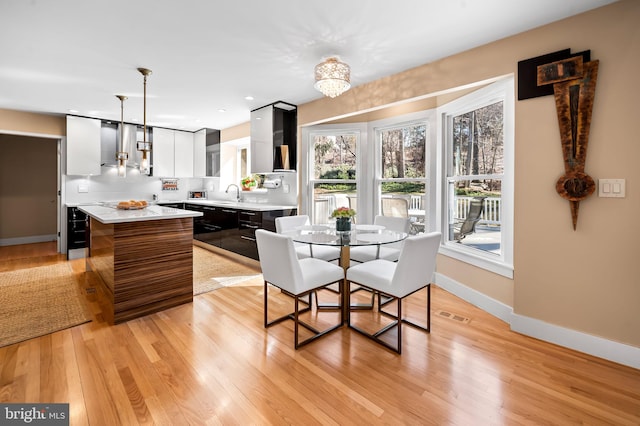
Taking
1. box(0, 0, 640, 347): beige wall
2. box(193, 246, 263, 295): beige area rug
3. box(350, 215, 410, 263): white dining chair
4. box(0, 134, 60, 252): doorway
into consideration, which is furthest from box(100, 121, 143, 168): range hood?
box(0, 0, 640, 347): beige wall

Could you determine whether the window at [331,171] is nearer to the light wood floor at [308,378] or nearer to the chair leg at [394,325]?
the chair leg at [394,325]

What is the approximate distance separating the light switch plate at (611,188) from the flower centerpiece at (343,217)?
179cm

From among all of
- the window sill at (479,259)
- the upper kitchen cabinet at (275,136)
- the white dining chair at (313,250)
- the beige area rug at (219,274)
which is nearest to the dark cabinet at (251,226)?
the beige area rug at (219,274)

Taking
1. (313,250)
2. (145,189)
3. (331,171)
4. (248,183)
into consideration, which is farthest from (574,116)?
(145,189)

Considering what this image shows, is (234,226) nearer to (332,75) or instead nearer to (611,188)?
(332,75)

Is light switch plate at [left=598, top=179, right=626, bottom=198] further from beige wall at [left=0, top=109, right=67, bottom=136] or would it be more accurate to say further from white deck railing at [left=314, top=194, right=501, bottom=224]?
beige wall at [left=0, top=109, right=67, bottom=136]

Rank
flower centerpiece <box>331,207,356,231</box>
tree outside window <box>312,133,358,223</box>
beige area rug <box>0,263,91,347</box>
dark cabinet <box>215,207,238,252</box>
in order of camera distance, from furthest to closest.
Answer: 1. dark cabinet <box>215,207,238,252</box>
2. tree outside window <box>312,133,358,223</box>
3. flower centerpiece <box>331,207,356,231</box>
4. beige area rug <box>0,263,91,347</box>

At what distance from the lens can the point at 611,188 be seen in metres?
2.00

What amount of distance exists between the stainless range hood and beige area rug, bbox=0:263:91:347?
211 centimetres

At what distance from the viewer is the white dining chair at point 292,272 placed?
83.6 inches

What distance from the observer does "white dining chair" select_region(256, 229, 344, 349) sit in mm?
2123

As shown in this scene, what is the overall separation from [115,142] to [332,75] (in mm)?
4763

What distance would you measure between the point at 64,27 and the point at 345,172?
320cm

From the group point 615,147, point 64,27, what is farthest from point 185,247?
point 615,147
